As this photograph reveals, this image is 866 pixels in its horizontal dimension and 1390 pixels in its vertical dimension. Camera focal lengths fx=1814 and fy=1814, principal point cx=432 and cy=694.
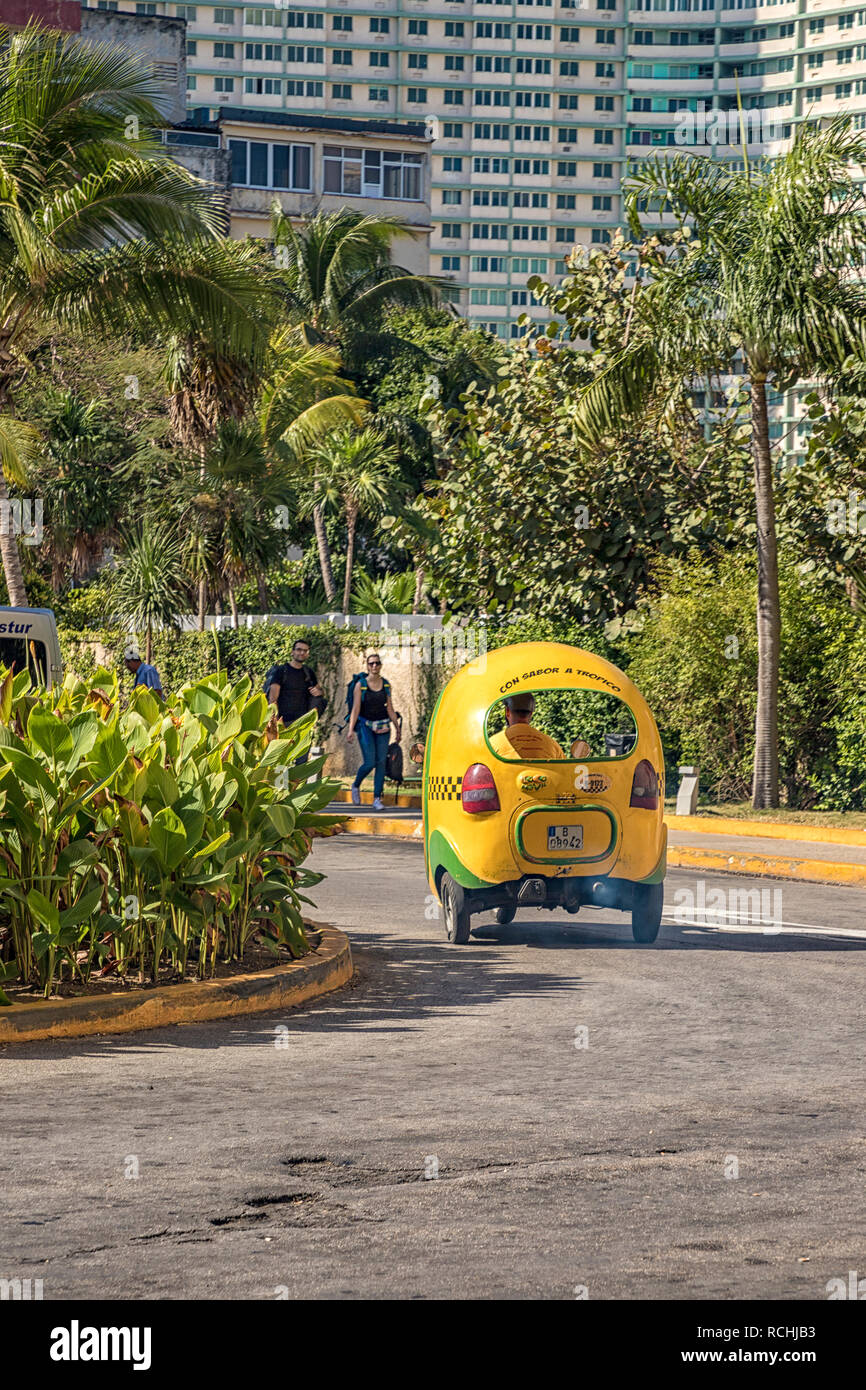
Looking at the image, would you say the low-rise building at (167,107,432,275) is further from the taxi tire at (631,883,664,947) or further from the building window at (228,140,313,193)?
the taxi tire at (631,883,664,947)

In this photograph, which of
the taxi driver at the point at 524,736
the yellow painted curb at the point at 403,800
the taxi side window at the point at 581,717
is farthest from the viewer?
the yellow painted curb at the point at 403,800

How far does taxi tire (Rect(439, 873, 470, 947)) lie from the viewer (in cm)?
1145

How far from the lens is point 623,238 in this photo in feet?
84.5

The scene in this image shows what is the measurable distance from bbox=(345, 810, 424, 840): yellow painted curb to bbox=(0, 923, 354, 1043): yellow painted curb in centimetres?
1087

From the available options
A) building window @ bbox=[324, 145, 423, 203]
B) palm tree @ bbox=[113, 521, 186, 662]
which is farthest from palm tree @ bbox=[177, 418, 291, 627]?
building window @ bbox=[324, 145, 423, 203]

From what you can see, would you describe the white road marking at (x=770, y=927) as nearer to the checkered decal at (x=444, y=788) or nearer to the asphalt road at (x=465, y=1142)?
the asphalt road at (x=465, y=1142)

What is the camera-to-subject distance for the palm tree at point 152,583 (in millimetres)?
31312

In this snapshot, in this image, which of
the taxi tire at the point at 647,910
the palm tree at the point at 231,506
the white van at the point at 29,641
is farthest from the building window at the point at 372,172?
the taxi tire at the point at 647,910

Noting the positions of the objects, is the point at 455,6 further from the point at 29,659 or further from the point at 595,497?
the point at 29,659

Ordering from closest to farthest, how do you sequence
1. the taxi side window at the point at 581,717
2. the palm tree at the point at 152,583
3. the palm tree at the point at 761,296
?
1. the palm tree at the point at 761,296
2. the taxi side window at the point at 581,717
3. the palm tree at the point at 152,583

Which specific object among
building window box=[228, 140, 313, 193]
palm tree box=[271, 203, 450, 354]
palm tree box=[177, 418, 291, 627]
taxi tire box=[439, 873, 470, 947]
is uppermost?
building window box=[228, 140, 313, 193]

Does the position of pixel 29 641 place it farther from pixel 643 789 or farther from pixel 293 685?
pixel 643 789

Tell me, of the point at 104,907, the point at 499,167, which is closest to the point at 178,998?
the point at 104,907

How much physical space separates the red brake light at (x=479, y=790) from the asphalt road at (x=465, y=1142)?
1.03 metres
